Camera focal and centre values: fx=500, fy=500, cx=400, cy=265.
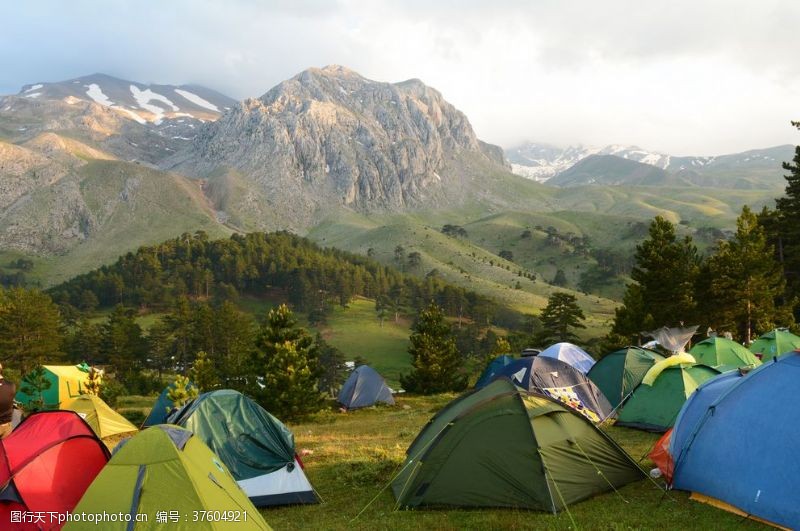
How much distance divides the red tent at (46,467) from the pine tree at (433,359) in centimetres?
3702

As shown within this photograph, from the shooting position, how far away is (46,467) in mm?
10211

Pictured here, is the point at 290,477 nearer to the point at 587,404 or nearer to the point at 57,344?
the point at 587,404

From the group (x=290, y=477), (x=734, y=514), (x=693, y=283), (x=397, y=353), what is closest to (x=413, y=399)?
(x=693, y=283)

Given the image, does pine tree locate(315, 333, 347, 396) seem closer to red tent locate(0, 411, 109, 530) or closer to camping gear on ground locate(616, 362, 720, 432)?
camping gear on ground locate(616, 362, 720, 432)

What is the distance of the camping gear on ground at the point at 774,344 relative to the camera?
2667cm

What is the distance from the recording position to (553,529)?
29.7ft

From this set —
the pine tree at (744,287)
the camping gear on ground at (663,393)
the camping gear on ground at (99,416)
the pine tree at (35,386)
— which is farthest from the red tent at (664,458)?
the pine tree at (35,386)

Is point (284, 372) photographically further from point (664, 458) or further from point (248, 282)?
point (248, 282)

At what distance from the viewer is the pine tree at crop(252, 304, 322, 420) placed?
110 ft

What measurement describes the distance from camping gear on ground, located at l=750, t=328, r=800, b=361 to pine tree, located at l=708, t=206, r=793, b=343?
433 inches

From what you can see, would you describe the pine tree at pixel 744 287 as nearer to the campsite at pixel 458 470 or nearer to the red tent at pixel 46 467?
the campsite at pixel 458 470

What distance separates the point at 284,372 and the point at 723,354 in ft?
84.0

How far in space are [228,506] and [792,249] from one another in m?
54.3

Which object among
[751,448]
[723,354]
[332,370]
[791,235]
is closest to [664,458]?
[751,448]
